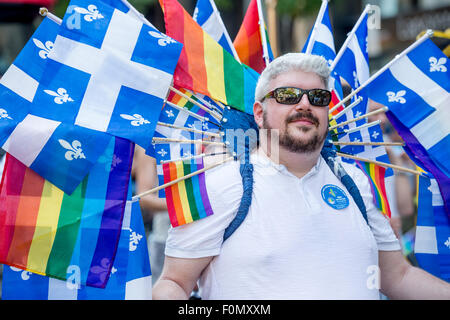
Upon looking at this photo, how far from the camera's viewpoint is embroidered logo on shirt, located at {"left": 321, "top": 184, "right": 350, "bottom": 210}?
2.33 metres

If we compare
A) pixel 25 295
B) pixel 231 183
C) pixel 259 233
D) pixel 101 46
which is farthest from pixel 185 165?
pixel 25 295

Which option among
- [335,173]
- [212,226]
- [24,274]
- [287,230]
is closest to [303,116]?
[335,173]

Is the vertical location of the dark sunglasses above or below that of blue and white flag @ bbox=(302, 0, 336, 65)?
below

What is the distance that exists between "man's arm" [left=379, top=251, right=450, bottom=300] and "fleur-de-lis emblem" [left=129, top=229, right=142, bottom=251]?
3.60ft

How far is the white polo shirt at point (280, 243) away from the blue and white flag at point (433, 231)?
48 cm

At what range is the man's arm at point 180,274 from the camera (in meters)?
2.17

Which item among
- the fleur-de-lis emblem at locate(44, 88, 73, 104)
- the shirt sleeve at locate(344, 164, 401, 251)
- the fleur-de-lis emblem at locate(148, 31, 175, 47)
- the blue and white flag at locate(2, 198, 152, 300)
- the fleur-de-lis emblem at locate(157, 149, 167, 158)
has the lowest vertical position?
the blue and white flag at locate(2, 198, 152, 300)

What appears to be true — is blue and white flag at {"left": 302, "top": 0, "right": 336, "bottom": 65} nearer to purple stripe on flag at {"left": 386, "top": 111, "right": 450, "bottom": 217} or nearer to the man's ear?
purple stripe on flag at {"left": 386, "top": 111, "right": 450, "bottom": 217}

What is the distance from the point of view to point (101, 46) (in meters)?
2.27

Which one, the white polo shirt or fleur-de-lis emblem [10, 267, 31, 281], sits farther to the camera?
fleur-de-lis emblem [10, 267, 31, 281]

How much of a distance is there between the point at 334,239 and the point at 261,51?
3.89 feet

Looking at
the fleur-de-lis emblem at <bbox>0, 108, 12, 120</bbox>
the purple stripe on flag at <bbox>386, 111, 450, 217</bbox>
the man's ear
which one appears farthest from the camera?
the purple stripe on flag at <bbox>386, 111, 450, 217</bbox>

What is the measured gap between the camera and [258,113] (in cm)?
246

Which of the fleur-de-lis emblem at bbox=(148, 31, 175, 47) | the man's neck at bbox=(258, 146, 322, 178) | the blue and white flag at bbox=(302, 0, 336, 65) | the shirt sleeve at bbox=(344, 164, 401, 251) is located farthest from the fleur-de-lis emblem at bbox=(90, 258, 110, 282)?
the blue and white flag at bbox=(302, 0, 336, 65)
